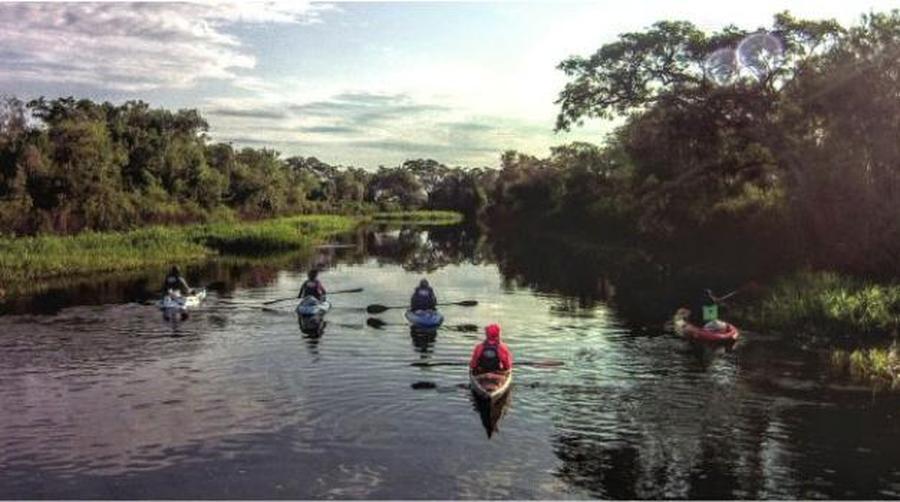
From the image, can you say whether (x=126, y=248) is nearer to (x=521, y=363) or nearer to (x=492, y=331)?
(x=521, y=363)

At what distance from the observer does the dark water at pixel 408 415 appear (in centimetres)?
1489

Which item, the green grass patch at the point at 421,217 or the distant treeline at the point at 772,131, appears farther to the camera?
the green grass patch at the point at 421,217

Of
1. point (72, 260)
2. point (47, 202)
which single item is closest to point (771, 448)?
point (72, 260)

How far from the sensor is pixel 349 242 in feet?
294

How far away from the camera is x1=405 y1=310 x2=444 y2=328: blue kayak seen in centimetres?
3109

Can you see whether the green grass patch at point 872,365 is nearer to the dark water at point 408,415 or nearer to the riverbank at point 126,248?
the dark water at point 408,415

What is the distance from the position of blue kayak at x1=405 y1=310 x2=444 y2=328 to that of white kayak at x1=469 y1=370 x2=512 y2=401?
10426 millimetres

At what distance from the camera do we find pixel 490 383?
1991 centimetres

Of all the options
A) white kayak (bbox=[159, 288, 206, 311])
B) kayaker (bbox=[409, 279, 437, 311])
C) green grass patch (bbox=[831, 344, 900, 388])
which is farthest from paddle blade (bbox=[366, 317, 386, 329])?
green grass patch (bbox=[831, 344, 900, 388])

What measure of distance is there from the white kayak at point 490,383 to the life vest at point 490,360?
10.5 inches

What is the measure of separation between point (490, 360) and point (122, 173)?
71662 millimetres

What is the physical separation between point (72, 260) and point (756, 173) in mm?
42209

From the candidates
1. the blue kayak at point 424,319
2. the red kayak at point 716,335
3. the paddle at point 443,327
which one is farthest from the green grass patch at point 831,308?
the blue kayak at point 424,319

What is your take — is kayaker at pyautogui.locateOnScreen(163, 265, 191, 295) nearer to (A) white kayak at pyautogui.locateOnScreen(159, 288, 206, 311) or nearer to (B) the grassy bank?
(A) white kayak at pyautogui.locateOnScreen(159, 288, 206, 311)
